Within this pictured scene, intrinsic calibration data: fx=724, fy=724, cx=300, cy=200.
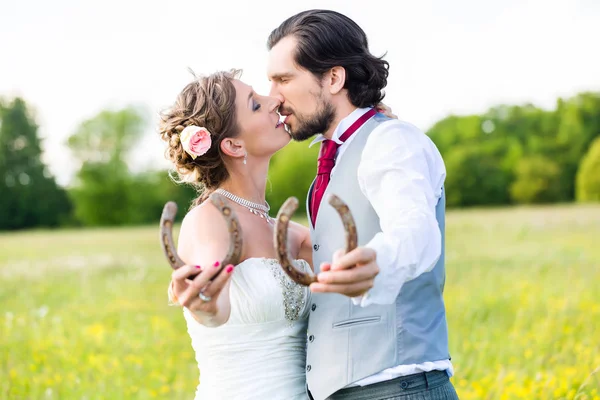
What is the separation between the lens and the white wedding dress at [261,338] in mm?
3359

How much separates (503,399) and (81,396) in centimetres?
338

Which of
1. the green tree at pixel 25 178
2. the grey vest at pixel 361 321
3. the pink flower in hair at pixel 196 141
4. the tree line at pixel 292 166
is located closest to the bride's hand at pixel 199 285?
the grey vest at pixel 361 321

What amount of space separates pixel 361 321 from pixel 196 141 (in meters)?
1.15

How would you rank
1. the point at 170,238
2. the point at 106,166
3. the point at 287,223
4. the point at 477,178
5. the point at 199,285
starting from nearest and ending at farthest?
the point at 287,223, the point at 199,285, the point at 170,238, the point at 477,178, the point at 106,166

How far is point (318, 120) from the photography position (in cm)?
332

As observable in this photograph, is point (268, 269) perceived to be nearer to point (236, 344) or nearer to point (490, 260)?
point (236, 344)

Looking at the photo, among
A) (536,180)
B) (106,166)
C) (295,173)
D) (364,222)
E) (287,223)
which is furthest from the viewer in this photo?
(106,166)

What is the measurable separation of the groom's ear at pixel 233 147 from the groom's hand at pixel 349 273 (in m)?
1.57

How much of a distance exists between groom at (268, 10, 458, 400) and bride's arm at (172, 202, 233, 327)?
1.32 ft

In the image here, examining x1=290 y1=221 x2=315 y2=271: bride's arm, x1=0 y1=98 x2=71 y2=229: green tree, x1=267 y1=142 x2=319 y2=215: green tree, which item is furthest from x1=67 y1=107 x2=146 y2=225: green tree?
x1=290 y1=221 x2=315 y2=271: bride's arm

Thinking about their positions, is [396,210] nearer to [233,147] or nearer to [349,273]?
[349,273]

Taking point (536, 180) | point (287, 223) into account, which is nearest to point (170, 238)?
point (287, 223)

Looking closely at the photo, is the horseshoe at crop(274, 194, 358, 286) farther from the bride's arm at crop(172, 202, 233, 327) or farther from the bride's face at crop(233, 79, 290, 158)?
the bride's face at crop(233, 79, 290, 158)

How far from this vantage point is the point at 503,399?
17.1ft
